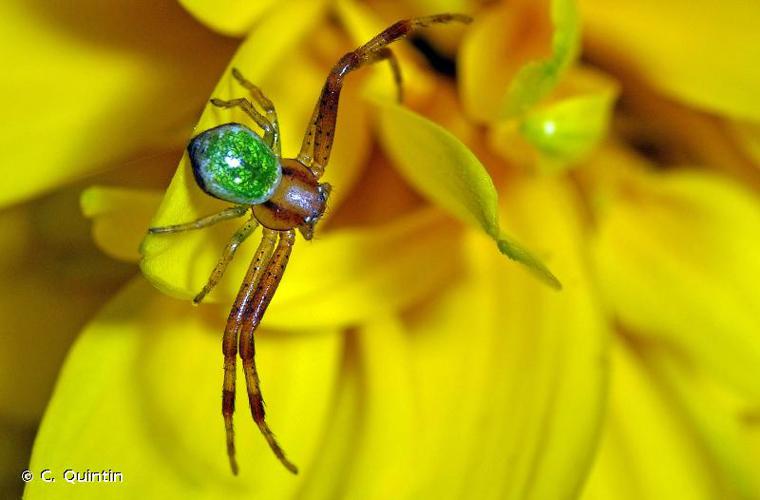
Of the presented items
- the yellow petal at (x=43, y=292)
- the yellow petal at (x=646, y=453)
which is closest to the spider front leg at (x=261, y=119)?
the yellow petal at (x=43, y=292)

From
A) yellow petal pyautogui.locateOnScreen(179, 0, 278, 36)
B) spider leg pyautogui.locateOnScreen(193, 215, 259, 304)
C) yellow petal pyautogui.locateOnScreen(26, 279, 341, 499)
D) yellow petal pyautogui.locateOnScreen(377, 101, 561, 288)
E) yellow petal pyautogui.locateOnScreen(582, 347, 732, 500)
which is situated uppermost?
yellow petal pyautogui.locateOnScreen(179, 0, 278, 36)

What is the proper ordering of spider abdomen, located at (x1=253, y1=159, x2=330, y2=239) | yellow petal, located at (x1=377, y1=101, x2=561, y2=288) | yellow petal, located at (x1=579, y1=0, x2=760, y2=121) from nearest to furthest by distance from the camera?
yellow petal, located at (x1=377, y1=101, x2=561, y2=288)
yellow petal, located at (x1=579, y1=0, x2=760, y2=121)
spider abdomen, located at (x1=253, y1=159, x2=330, y2=239)

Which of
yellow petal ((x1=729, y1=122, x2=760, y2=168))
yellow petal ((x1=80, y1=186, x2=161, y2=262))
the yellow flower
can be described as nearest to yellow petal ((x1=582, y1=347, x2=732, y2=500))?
the yellow flower

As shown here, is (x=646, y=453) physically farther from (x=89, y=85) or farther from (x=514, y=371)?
(x=89, y=85)

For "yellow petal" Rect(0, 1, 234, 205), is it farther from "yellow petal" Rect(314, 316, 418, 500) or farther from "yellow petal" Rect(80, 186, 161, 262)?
"yellow petal" Rect(314, 316, 418, 500)

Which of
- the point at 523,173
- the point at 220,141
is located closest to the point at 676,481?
the point at 523,173
